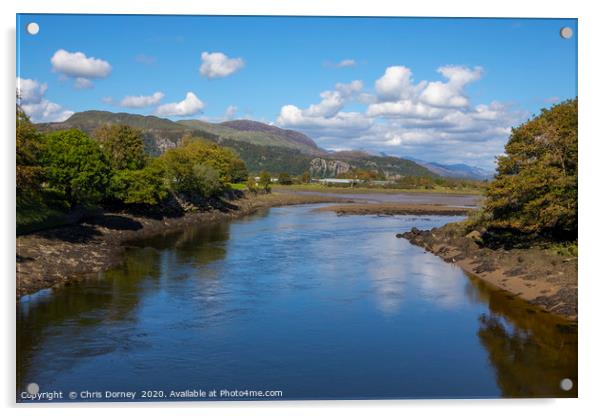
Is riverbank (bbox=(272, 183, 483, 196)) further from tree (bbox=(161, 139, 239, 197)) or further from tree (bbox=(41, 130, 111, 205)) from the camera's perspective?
tree (bbox=(41, 130, 111, 205))

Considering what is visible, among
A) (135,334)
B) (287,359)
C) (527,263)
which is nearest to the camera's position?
(287,359)

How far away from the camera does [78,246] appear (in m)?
31.2

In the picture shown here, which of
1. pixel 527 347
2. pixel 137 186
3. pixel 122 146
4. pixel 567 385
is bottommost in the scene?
pixel 527 347

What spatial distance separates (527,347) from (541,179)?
514 inches

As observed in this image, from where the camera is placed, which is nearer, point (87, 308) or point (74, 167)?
point (87, 308)

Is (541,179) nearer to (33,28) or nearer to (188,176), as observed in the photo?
(33,28)

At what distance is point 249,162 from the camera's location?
7667 inches

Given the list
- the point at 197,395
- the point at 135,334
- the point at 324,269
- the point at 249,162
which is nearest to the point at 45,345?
the point at 135,334

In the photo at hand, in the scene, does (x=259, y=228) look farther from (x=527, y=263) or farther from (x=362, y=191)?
(x=362, y=191)

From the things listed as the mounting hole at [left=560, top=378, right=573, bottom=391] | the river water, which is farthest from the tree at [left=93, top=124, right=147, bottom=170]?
the mounting hole at [left=560, top=378, right=573, bottom=391]

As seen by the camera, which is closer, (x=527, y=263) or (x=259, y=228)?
(x=527, y=263)

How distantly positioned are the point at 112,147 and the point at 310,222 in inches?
830

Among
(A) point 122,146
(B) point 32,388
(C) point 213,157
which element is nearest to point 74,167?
(A) point 122,146

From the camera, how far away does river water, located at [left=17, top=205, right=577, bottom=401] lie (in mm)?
14109
